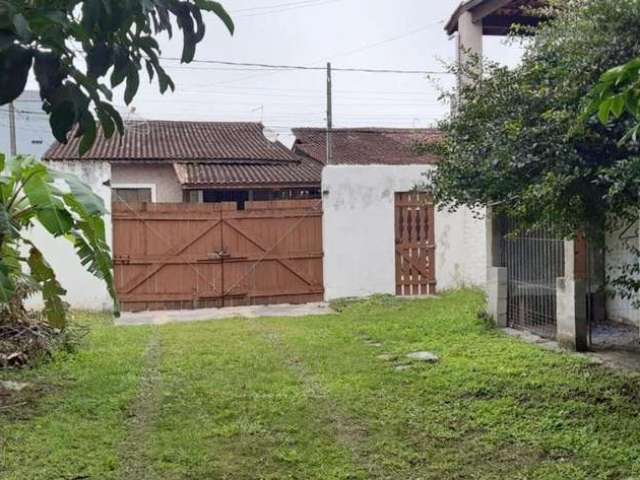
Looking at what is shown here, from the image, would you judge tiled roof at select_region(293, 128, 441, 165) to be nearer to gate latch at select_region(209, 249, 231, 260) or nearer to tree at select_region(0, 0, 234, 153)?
gate latch at select_region(209, 249, 231, 260)

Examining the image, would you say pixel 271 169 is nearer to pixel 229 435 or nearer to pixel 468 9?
pixel 468 9

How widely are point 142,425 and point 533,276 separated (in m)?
5.54

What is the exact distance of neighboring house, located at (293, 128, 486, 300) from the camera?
12742mm

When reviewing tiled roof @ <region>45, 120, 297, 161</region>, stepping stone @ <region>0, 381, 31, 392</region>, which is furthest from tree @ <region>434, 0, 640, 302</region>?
tiled roof @ <region>45, 120, 297, 161</region>

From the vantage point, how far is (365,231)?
12867 millimetres

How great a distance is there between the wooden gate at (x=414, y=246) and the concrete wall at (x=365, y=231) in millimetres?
199

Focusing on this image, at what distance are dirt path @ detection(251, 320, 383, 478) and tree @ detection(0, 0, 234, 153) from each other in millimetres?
3226

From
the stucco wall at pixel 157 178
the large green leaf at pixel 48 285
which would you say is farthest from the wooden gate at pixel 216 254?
the large green leaf at pixel 48 285

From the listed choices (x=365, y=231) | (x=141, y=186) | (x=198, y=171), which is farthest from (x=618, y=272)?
(x=141, y=186)

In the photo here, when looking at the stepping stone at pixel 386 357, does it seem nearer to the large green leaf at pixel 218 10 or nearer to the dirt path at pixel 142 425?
the dirt path at pixel 142 425

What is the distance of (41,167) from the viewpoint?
368 cm

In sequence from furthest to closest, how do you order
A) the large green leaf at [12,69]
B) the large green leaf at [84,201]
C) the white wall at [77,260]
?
the white wall at [77,260], the large green leaf at [84,201], the large green leaf at [12,69]

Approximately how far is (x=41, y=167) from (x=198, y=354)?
4635mm

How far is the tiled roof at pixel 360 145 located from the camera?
22281 mm
